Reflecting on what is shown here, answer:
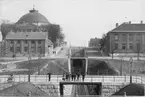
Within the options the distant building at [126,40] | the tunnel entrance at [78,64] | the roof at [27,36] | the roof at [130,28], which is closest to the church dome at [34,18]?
the roof at [27,36]

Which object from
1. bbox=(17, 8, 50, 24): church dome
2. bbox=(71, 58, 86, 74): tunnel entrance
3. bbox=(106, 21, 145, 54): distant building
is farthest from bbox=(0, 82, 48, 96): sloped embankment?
bbox=(17, 8, 50, 24): church dome

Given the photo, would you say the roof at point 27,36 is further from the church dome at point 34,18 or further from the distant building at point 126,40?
the church dome at point 34,18

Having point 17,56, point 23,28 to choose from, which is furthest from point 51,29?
point 17,56

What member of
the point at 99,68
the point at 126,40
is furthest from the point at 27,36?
the point at 126,40

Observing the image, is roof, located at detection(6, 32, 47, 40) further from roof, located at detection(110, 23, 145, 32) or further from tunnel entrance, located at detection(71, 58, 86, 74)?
roof, located at detection(110, 23, 145, 32)

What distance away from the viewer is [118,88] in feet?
114

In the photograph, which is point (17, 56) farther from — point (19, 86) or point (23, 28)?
point (19, 86)

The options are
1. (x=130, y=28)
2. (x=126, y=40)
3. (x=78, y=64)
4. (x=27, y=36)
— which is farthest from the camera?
(x=130, y=28)

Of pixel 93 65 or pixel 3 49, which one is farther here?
pixel 3 49

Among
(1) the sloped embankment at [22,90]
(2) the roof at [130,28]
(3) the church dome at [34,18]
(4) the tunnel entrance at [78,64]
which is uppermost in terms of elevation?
(3) the church dome at [34,18]

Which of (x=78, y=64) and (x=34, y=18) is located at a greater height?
(x=34, y=18)

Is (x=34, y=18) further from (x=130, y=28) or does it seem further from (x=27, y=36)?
(x=130, y=28)

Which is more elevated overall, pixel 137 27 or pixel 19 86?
pixel 137 27

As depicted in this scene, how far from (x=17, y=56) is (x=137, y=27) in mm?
37309
